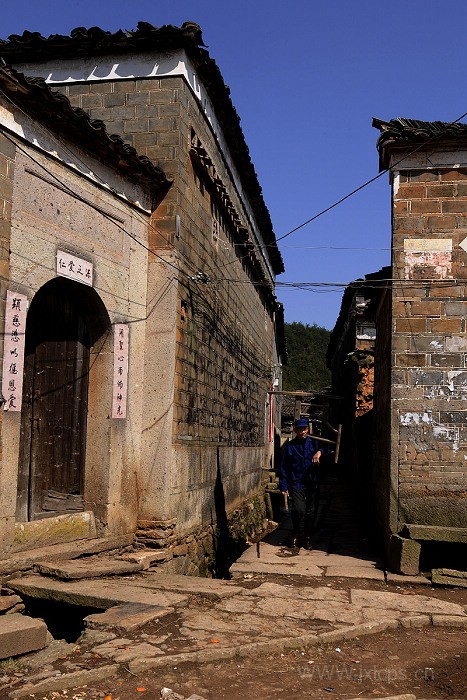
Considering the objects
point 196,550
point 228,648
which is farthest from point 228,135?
point 228,648

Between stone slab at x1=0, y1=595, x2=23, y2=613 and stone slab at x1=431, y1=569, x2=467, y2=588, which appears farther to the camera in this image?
stone slab at x1=431, y1=569, x2=467, y2=588

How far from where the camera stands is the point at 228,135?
11727 mm

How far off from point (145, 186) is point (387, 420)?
13.3ft

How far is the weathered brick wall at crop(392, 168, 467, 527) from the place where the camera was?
7668 mm

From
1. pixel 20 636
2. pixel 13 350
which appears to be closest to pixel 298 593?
pixel 20 636

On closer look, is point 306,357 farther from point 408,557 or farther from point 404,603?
point 404,603

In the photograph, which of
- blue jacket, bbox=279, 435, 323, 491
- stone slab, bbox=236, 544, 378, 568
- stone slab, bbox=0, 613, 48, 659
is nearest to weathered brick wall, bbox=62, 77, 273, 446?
blue jacket, bbox=279, 435, 323, 491

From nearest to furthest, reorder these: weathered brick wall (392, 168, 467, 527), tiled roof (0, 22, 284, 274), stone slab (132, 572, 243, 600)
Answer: stone slab (132, 572, 243, 600), weathered brick wall (392, 168, 467, 527), tiled roof (0, 22, 284, 274)

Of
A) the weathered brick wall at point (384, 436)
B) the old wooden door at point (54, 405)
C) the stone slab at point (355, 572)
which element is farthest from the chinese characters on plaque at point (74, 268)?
the stone slab at point (355, 572)

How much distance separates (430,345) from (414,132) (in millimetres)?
2424

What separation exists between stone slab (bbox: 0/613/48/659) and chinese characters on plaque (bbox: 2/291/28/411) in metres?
1.89

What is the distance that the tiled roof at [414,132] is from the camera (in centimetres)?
776

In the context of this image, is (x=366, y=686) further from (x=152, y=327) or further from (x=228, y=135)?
(x=228, y=135)

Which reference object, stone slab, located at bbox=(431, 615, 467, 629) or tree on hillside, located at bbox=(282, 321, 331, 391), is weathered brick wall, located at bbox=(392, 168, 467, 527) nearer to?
stone slab, located at bbox=(431, 615, 467, 629)
